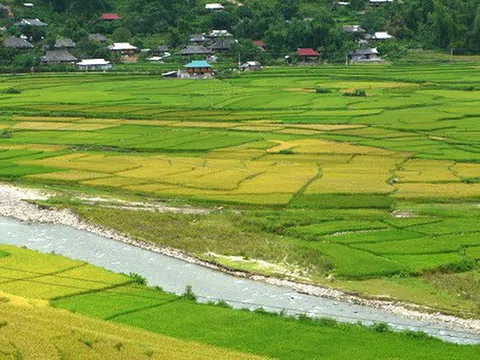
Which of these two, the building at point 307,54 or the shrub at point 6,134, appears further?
the building at point 307,54

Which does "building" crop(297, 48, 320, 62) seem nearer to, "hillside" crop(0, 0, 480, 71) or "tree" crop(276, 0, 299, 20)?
"hillside" crop(0, 0, 480, 71)

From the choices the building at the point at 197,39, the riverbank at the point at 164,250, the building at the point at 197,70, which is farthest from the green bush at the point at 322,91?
the riverbank at the point at 164,250

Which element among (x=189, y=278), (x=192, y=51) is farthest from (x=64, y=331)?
(x=192, y=51)

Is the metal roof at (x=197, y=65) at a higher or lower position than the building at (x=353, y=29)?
lower

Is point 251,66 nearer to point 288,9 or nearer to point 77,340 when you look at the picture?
point 288,9

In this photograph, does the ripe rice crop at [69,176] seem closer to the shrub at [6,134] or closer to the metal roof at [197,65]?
the shrub at [6,134]

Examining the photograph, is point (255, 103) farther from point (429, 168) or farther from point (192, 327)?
point (192, 327)

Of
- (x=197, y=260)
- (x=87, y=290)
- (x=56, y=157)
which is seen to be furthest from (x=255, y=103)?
(x=87, y=290)

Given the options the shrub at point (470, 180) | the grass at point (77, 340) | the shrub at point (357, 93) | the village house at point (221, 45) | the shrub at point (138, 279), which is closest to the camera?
the grass at point (77, 340)
